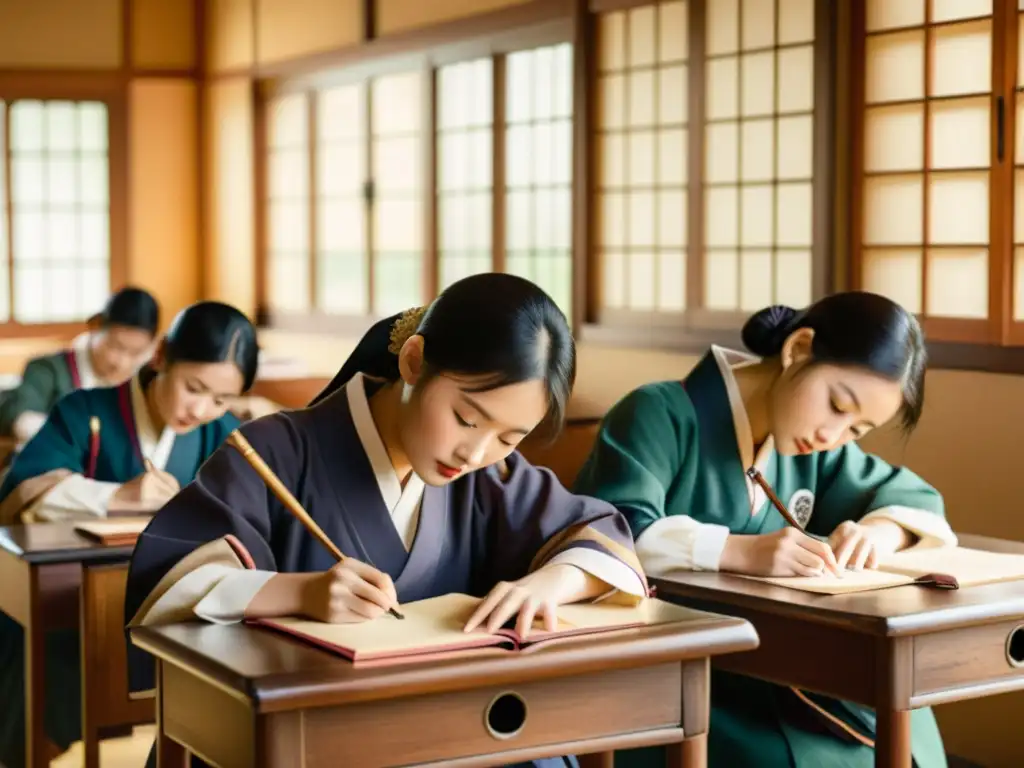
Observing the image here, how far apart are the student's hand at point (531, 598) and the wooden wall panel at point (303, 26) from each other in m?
5.52

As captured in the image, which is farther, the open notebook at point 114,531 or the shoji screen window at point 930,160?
the shoji screen window at point 930,160

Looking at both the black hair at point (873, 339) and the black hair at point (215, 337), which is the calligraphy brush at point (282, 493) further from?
the black hair at point (215, 337)

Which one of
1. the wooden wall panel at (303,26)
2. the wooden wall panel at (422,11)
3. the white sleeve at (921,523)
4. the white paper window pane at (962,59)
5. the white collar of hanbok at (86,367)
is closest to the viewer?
the white sleeve at (921,523)

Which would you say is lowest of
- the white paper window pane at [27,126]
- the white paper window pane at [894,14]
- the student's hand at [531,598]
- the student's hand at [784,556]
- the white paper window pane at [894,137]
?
the student's hand at [784,556]

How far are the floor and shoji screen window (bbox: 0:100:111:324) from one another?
4713mm

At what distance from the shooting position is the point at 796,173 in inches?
197

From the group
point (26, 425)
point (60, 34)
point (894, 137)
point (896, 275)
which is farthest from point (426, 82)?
point (896, 275)

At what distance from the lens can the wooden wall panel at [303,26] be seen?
7.40m

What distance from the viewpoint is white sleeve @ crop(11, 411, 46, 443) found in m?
5.56

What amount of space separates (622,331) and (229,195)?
3.65 meters

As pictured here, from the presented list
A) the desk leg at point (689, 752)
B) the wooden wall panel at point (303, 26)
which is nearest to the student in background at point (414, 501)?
the desk leg at point (689, 752)

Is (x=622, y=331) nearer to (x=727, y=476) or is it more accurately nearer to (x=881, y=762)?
(x=727, y=476)

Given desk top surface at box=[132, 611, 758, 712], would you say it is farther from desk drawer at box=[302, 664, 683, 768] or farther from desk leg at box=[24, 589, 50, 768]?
desk leg at box=[24, 589, 50, 768]

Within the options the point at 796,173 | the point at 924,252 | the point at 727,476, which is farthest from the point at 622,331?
the point at 727,476
